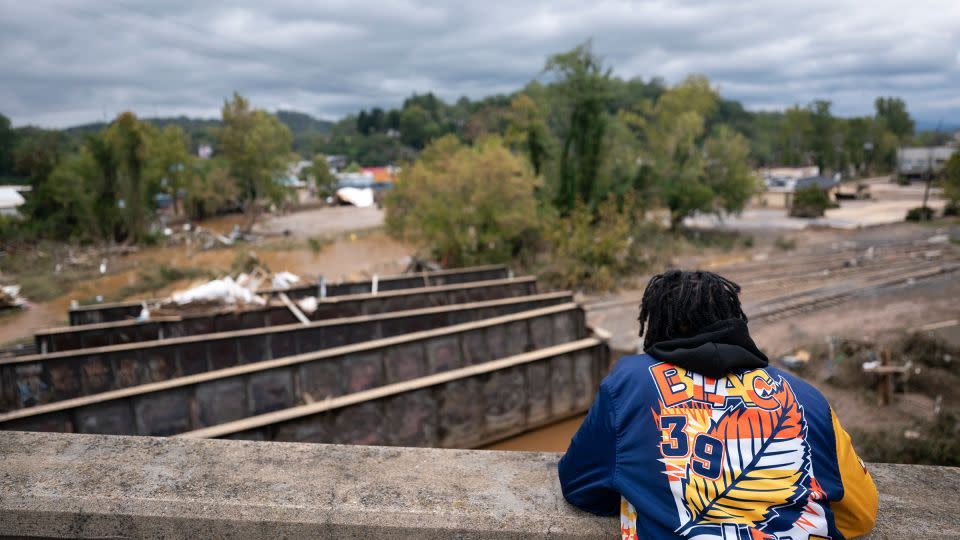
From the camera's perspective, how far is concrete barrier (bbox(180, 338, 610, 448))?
A: 23.9 ft

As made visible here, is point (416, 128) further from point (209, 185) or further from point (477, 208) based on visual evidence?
point (477, 208)

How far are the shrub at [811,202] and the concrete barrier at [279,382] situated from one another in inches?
1415

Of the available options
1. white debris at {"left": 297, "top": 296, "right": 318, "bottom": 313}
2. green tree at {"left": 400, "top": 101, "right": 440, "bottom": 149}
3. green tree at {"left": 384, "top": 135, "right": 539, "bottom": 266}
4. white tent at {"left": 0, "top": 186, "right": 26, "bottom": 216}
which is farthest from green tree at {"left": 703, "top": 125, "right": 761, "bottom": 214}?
green tree at {"left": 400, "top": 101, "right": 440, "bottom": 149}

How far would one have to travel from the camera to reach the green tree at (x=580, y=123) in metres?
26.9

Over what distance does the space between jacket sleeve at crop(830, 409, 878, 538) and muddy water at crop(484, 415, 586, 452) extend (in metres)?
7.83

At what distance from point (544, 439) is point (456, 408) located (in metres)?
2.10

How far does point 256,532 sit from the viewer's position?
6.92 ft

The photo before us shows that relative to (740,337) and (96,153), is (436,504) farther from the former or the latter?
(96,153)

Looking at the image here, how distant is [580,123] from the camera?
89.9 feet

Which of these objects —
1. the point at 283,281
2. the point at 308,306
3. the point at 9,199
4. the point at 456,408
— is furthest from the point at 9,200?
the point at 456,408

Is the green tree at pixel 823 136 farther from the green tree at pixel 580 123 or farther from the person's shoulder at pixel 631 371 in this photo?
the person's shoulder at pixel 631 371

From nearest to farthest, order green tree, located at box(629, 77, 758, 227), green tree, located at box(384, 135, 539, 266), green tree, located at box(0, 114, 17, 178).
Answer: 1. green tree, located at box(384, 135, 539, 266)
2. green tree, located at box(629, 77, 758, 227)
3. green tree, located at box(0, 114, 17, 178)

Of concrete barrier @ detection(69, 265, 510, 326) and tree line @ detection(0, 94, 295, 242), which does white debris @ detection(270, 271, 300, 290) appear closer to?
concrete barrier @ detection(69, 265, 510, 326)

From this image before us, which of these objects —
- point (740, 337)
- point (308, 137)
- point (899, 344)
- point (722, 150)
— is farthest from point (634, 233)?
point (308, 137)
